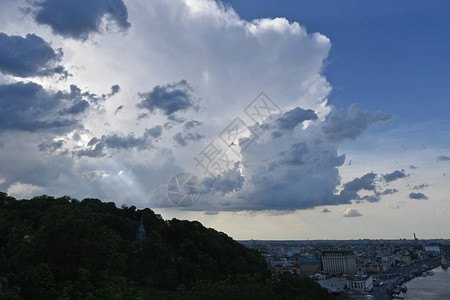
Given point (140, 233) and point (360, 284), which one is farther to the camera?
point (360, 284)

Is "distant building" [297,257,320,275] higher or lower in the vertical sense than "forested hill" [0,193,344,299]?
lower

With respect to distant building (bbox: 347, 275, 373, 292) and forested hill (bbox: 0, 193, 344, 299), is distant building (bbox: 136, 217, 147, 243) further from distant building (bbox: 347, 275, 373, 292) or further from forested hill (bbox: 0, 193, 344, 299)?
distant building (bbox: 347, 275, 373, 292)

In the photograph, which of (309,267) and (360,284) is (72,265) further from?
(309,267)

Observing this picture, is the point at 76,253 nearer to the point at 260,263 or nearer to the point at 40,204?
the point at 40,204

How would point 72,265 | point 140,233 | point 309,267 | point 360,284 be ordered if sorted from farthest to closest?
point 309,267
point 360,284
point 140,233
point 72,265

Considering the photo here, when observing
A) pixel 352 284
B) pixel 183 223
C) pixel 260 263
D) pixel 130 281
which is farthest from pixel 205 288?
pixel 352 284

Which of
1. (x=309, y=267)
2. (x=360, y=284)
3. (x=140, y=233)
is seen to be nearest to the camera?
(x=140, y=233)

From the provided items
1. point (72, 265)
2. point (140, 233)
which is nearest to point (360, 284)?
point (140, 233)

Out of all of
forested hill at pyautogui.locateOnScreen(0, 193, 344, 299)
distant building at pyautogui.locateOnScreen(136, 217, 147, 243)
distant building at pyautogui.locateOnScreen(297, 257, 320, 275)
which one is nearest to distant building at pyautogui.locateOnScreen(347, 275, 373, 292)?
distant building at pyautogui.locateOnScreen(297, 257, 320, 275)

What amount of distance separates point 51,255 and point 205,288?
13.5m

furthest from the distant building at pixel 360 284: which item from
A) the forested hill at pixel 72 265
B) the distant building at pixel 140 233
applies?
the distant building at pixel 140 233

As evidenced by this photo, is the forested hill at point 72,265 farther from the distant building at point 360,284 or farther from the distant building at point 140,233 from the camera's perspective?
the distant building at point 360,284

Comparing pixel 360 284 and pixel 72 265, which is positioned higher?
pixel 72 265

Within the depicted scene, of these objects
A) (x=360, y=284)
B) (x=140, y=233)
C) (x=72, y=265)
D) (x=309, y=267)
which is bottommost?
(x=360, y=284)
